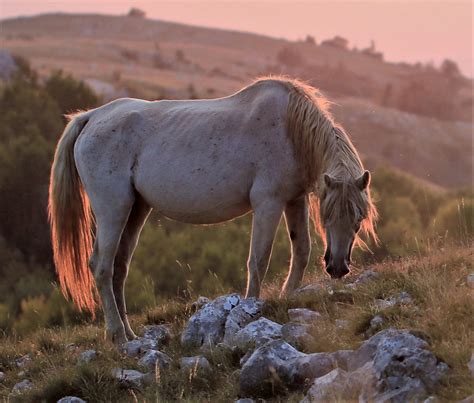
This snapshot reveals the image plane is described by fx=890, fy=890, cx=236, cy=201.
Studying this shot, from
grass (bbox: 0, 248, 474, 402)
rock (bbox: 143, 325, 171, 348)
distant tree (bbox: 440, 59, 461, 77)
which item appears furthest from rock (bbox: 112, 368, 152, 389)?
distant tree (bbox: 440, 59, 461, 77)

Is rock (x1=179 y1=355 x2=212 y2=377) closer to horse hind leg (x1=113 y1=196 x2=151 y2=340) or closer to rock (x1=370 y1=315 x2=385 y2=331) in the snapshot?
rock (x1=370 y1=315 x2=385 y2=331)

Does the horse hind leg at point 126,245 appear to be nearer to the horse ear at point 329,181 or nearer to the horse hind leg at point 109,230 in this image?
the horse hind leg at point 109,230

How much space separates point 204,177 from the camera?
25.5 ft

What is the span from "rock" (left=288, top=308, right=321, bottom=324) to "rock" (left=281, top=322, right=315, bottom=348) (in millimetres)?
144

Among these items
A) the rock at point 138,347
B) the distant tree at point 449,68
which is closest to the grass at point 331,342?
the rock at point 138,347

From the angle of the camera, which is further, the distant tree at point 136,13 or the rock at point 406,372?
the distant tree at point 136,13

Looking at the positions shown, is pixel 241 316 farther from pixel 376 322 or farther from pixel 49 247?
pixel 49 247

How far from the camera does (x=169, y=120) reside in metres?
8.15

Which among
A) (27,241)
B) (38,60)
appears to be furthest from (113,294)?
(38,60)

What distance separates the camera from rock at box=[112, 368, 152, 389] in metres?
6.04

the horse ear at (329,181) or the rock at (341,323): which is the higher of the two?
the horse ear at (329,181)

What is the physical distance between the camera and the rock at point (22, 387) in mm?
6429

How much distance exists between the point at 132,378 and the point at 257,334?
2.99 feet

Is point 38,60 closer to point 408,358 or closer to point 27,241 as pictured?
point 27,241
